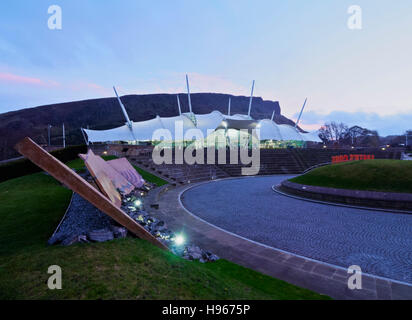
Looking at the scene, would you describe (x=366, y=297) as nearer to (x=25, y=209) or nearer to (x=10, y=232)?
(x=10, y=232)

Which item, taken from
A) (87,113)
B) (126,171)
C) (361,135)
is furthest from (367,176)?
(87,113)

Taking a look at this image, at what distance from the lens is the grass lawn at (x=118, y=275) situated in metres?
3.39

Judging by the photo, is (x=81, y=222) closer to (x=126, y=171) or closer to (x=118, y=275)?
(x=118, y=275)

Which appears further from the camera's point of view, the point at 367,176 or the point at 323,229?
the point at 367,176

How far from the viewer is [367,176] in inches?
543

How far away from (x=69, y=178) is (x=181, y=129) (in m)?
40.4

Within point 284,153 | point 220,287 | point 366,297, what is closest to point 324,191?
point 366,297

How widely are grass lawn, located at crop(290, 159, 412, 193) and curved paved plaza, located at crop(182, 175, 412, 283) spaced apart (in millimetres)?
2245

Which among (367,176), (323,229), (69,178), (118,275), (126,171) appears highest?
(69,178)

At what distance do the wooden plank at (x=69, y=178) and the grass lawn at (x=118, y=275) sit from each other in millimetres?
510

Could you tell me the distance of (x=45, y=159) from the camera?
521 centimetres

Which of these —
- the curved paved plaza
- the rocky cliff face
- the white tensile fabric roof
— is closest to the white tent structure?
the white tensile fabric roof

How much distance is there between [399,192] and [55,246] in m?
16.0

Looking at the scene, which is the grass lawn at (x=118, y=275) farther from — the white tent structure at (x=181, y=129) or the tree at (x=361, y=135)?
the tree at (x=361, y=135)
